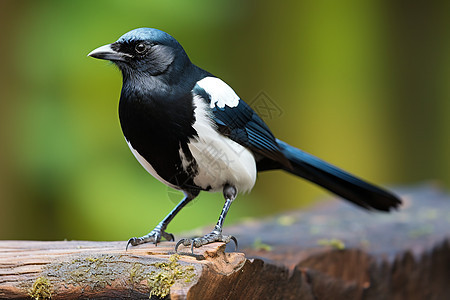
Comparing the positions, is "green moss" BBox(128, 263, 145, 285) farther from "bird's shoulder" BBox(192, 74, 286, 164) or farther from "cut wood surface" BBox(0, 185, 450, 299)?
"bird's shoulder" BBox(192, 74, 286, 164)

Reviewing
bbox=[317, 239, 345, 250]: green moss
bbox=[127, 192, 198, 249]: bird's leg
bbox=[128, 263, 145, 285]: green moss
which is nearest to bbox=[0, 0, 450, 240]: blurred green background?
bbox=[127, 192, 198, 249]: bird's leg

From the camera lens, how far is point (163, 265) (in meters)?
1.73

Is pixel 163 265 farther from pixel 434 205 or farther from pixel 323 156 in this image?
pixel 323 156

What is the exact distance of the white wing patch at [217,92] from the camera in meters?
2.11

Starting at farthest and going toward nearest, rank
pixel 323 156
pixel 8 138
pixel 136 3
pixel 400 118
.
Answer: pixel 400 118 < pixel 323 156 < pixel 8 138 < pixel 136 3

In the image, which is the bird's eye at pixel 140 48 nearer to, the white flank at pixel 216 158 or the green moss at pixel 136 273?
the white flank at pixel 216 158

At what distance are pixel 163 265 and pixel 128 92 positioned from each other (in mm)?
706

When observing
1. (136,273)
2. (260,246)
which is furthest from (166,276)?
(260,246)

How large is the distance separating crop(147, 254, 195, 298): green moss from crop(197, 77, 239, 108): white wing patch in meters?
0.68

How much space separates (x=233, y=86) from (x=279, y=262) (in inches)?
106

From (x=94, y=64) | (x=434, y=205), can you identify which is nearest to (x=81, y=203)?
(x=94, y=64)

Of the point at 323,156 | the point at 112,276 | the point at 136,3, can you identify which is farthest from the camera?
the point at 323,156

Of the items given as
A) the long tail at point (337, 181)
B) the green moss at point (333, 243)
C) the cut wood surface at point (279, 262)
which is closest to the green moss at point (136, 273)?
the cut wood surface at point (279, 262)

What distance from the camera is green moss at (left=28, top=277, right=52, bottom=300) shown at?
67.5 inches
